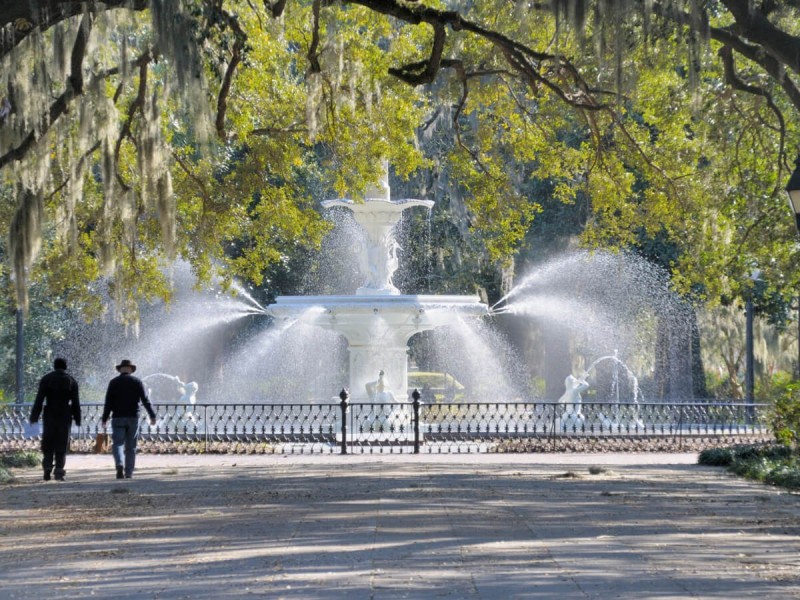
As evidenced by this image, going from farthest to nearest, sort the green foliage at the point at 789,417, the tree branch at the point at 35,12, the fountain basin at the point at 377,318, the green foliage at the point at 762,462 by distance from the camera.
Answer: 1. the fountain basin at the point at 377,318
2. the green foliage at the point at 789,417
3. the green foliage at the point at 762,462
4. the tree branch at the point at 35,12

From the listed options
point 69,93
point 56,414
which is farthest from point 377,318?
point 69,93

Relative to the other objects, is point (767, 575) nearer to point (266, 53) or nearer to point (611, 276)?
point (266, 53)

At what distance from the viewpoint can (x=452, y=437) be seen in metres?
24.7

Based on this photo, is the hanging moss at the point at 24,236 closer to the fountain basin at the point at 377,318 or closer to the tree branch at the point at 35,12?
the tree branch at the point at 35,12

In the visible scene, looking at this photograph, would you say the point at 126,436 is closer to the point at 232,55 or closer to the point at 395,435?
the point at 232,55

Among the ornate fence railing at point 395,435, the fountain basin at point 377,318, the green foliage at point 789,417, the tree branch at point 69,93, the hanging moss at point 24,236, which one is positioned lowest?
the ornate fence railing at point 395,435

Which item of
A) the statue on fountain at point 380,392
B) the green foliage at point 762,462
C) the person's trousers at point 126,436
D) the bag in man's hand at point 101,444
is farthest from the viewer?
the statue on fountain at point 380,392

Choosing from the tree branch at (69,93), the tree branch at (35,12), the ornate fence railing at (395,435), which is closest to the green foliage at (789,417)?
the ornate fence railing at (395,435)

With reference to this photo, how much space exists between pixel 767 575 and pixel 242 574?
337cm

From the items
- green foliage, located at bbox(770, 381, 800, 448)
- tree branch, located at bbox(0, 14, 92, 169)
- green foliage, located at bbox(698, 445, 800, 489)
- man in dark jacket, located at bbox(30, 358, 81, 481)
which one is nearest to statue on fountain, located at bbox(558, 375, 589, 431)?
green foliage, located at bbox(698, 445, 800, 489)

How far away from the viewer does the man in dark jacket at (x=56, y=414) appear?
16.7 m

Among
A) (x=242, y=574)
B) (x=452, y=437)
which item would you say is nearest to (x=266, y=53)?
(x=452, y=437)

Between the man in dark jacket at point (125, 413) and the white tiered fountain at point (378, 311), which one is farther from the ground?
the white tiered fountain at point (378, 311)

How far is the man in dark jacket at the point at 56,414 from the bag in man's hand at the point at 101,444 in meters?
5.71
